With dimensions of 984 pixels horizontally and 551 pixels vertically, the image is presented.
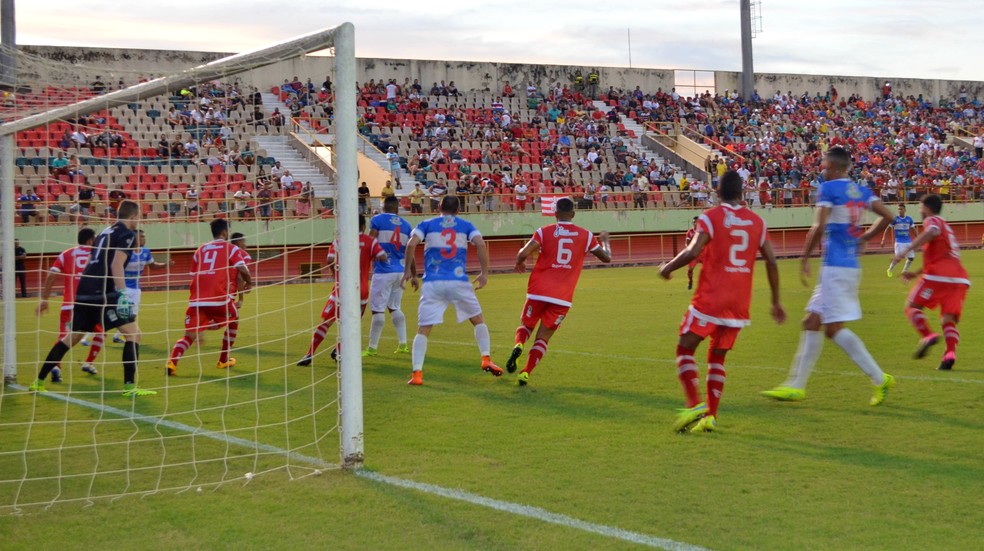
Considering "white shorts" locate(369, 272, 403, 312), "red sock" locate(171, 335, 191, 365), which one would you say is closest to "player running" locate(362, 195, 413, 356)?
"white shorts" locate(369, 272, 403, 312)

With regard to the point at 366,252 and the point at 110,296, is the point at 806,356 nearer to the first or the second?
the point at 366,252

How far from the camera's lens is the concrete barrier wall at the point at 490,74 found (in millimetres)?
36438

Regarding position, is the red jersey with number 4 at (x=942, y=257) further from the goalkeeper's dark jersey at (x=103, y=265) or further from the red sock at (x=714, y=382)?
the goalkeeper's dark jersey at (x=103, y=265)

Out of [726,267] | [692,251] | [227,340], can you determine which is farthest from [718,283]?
[227,340]

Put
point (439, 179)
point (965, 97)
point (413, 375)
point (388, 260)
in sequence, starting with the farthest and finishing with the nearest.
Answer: point (965, 97), point (439, 179), point (388, 260), point (413, 375)

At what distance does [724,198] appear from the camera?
Answer: 23.6 feet

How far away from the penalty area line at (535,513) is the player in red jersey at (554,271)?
395 cm

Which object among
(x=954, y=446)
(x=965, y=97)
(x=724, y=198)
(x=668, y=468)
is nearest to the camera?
(x=668, y=468)

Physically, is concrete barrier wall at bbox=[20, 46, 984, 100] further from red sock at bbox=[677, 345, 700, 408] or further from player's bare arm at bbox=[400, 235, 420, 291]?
red sock at bbox=[677, 345, 700, 408]

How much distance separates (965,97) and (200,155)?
53746 millimetres

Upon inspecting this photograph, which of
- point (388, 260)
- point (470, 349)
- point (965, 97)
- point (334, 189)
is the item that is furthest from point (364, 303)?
point (965, 97)

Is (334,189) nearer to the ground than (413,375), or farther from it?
farther from it

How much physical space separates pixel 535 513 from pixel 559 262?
489 cm

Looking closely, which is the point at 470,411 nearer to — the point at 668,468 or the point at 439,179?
the point at 668,468
